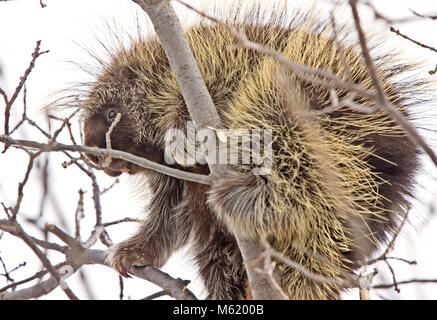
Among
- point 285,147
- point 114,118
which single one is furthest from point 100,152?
point 114,118

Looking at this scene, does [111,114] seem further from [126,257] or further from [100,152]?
[100,152]

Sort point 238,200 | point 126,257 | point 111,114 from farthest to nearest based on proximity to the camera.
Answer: point 111,114 < point 126,257 < point 238,200

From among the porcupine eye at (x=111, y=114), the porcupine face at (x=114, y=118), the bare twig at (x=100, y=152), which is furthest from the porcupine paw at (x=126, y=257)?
the bare twig at (x=100, y=152)

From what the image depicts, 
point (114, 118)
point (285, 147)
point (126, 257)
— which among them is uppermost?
point (114, 118)

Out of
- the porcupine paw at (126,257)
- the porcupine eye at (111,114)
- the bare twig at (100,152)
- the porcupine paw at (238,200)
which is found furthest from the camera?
the porcupine eye at (111,114)

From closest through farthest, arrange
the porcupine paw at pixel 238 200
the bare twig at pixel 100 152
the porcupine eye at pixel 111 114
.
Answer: the bare twig at pixel 100 152 < the porcupine paw at pixel 238 200 < the porcupine eye at pixel 111 114

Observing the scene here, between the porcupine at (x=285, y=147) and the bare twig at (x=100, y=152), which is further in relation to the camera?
the porcupine at (x=285, y=147)

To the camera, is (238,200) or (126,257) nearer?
(238,200)

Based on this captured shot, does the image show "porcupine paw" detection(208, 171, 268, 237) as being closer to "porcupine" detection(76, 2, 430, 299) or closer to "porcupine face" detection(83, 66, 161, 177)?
"porcupine" detection(76, 2, 430, 299)

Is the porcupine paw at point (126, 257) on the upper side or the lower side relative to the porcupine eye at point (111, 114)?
lower

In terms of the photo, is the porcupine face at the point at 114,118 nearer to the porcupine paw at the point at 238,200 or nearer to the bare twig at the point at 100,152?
the porcupine paw at the point at 238,200

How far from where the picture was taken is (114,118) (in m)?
2.61

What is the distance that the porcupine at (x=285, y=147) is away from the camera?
2.11 m

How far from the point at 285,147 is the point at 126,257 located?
3.02 feet
